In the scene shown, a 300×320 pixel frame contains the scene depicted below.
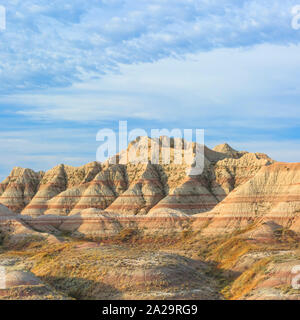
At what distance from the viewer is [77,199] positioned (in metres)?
116

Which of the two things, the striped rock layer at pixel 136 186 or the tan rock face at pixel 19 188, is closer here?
the striped rock layer at pixel 136 186

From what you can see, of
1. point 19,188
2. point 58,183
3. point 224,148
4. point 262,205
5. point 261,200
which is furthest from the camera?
point 224,148

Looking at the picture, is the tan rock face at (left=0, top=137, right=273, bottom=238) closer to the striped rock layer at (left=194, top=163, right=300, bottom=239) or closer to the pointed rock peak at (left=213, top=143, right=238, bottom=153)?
the striped rock layer at (left=194, top=163, right=300, bottom=239)

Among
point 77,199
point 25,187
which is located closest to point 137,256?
point 77,199

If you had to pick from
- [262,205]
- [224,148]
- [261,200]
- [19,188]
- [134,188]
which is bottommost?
[262,205]

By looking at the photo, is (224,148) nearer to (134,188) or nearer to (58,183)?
(134,188)

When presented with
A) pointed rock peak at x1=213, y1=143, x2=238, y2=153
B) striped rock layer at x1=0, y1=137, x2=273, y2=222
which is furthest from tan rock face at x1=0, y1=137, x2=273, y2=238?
Answer: pointed rock peak at x1=213, y1=143, x2=238, y2=153

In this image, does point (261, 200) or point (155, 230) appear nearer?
point (261, 200)

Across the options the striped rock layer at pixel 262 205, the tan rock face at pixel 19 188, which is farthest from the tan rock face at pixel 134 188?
the striped rock layer at pixel 262 205

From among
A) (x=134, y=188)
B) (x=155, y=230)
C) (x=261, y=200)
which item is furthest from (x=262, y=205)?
(x=134, y=188)

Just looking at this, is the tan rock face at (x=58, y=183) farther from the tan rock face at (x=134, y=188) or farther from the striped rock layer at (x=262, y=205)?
the striped rock layer at (x=262, y=205)

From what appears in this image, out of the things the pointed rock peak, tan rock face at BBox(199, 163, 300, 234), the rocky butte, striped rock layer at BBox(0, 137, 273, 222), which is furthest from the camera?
the pointed rock peak

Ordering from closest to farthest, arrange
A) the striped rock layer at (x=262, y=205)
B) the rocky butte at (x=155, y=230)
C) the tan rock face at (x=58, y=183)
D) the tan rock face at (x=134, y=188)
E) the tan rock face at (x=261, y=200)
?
1. the rocky butte at (x=155, y=230)
2. the striped rock layer at (x=262, y=205)
3. the tan rock face at (x=261, y=200)
4. the tan rock face at (x=134, y=188)
5. the tan rock face at (x=58, y=183)
